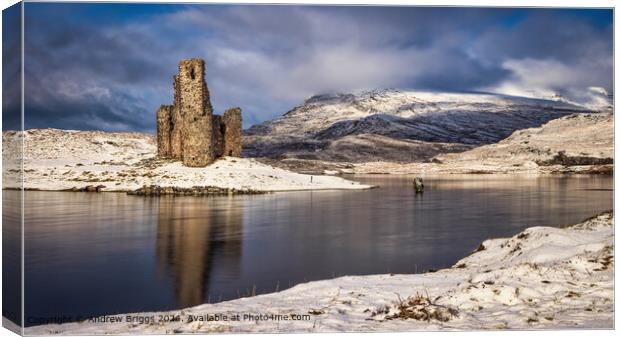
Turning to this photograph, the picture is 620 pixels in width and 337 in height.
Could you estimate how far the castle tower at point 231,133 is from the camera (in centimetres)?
3859

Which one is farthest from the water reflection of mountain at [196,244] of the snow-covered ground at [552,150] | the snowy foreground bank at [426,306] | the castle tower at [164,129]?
the castle tower at [164,129]

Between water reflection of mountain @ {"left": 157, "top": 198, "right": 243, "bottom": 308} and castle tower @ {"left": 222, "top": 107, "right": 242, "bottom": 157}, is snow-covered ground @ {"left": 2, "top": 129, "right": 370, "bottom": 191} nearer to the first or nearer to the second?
castle tower @ {"left": 222, "top": 107, "right": 242, "bottom": 157}

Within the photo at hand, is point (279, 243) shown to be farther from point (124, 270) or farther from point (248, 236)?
point (124, 270)

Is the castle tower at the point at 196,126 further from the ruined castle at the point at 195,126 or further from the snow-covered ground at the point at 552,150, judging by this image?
the snow-covered ground at the point at 552,150

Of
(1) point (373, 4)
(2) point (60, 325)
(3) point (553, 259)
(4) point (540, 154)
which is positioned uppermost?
(1) point (373, 4)

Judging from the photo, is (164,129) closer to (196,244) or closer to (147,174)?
(147,174)

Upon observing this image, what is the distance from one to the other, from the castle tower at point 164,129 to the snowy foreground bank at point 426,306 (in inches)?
1143

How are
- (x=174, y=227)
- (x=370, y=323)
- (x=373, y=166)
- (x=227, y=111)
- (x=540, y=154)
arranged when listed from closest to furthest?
(x=370, y=323) → (x=174, y=227) → (x=540, y=154) → (x=227, y=111) → (x=373, y=166)

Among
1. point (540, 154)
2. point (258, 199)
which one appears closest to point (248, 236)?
point (258, 199)

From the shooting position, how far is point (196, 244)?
1499 centimetres

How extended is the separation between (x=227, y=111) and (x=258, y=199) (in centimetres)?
1164

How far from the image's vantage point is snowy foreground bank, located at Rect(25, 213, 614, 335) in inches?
320

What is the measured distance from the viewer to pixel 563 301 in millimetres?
8438

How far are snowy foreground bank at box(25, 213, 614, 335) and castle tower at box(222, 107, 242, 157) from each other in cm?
2918
